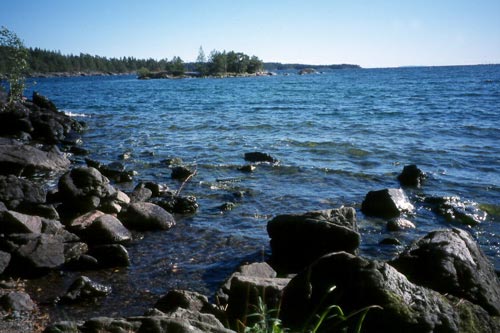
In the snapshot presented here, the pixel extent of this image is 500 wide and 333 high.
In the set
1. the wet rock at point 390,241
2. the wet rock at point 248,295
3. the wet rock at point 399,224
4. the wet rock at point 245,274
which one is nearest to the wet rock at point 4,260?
the wet rock at point 245,274

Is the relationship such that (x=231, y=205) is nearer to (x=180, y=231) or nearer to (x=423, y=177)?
(x=180, y=231)

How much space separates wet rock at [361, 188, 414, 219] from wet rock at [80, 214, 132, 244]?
6193mm

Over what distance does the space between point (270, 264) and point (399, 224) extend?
3792 millimetres

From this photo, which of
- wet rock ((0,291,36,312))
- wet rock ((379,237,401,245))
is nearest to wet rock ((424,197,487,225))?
wet rock ((379,237,401,245))

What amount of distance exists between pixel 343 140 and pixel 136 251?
613 inches

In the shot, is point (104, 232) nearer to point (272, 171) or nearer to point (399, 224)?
point (399, 224)

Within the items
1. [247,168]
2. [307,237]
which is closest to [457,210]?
[307,237]

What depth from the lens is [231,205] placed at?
1190cm

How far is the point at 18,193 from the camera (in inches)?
427

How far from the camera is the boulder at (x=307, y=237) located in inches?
320

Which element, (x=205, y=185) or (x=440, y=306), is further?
(x=205, y=185)

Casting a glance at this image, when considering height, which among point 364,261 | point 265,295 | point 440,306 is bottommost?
point 265,295

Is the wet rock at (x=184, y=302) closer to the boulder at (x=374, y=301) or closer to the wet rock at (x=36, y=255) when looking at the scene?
the boulder at (x=374, y=301)

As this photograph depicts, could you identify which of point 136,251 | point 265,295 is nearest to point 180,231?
point 136,251
